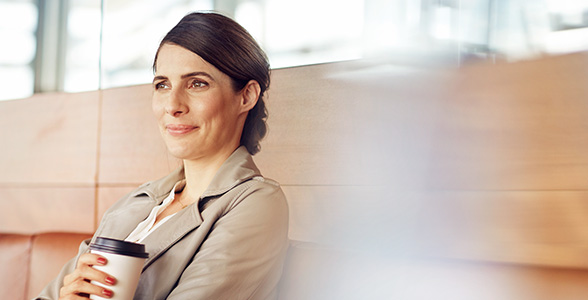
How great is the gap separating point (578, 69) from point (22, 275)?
4.50ft

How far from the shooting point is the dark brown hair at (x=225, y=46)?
43.0 inches

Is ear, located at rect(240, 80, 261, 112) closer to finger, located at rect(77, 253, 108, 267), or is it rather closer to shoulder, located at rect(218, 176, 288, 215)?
shoulder, located at rect(218, 176, 288, 215)

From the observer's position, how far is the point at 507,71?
38.4 inches

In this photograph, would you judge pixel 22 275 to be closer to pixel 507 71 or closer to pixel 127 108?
pixel 127 108

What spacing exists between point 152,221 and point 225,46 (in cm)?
36

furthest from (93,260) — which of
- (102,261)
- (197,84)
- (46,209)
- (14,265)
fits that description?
(46,209)

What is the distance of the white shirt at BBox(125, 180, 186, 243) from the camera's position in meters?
1.09

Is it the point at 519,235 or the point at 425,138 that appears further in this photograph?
the point at 425,138

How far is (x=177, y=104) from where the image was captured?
111 centimetres

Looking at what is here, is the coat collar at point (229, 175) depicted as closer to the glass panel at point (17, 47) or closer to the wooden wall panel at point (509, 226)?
the wooden wall panel at point (509, 226)

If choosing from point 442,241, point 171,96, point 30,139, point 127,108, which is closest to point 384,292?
point 442,241

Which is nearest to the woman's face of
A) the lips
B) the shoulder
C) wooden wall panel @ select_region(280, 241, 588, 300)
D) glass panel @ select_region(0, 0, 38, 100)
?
the lips

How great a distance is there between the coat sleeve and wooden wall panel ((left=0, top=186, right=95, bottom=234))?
81 cm

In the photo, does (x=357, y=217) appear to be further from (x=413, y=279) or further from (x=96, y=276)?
(x=96, y=276)
